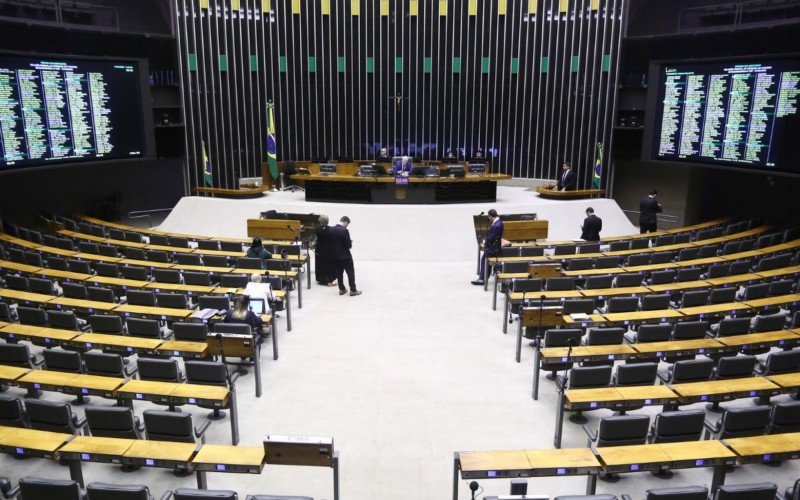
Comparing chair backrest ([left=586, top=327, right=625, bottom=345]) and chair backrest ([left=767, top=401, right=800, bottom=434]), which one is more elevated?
chair backrest ([left=586, top=327, right=625, bottom=345])

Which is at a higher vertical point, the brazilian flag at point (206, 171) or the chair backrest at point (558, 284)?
the brazilian flag at point (206, 171)

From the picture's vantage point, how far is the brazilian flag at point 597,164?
1677cm

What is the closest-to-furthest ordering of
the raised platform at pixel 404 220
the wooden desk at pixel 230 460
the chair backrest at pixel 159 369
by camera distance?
the wooden desk at pixel 230 460 → the chair backrest at pixel 159 369 → the raised platform at pixel 404 220

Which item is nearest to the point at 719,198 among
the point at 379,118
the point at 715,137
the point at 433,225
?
the point at 715,137

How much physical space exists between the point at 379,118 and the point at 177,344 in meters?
14.1

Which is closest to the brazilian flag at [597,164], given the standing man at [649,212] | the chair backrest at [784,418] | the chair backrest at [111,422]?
the standing man at [649,212]

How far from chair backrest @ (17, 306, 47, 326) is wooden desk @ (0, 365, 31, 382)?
140cm

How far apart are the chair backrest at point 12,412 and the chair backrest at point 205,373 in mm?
1474

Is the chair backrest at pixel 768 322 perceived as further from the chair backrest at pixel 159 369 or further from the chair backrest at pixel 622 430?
the chair backrest at pixel 159 369

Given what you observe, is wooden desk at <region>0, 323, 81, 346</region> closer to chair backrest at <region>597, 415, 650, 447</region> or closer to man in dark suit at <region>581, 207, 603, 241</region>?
chair backrest at <region>597, 415, 650, 447</region>

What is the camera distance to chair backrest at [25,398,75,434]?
5.21m

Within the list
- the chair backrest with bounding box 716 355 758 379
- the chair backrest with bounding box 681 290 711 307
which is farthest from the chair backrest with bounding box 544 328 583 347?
the chair backrest with bounding box 681 290 711 307

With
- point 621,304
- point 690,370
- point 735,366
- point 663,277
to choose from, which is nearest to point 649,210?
point 663,277

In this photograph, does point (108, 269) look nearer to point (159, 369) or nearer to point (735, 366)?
point (159, 369)
